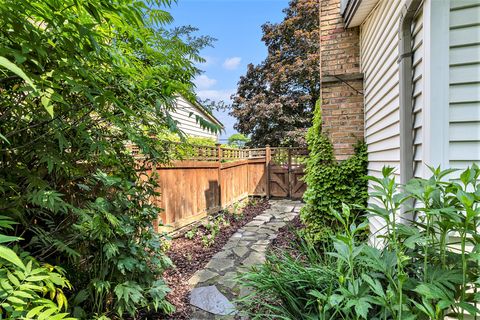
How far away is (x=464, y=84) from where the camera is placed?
166 cm

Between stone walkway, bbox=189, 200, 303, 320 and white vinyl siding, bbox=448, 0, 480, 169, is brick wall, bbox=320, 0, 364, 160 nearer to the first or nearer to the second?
stone walkway, bbox=189, 200, 303, 320

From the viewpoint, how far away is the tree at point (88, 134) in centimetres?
119

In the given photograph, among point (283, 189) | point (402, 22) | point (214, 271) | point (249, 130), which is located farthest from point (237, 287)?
point (249, 130)

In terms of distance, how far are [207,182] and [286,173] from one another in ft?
12.4

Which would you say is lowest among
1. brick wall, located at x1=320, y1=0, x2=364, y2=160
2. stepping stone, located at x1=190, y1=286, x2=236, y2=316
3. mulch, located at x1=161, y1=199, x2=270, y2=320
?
stepping stone, located at x1=190, y1=286, x2=236, y2=316

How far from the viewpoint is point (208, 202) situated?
226 inches

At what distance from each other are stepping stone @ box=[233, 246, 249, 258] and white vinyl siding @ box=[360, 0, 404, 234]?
1.96 metres

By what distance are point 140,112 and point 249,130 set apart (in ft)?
44.2

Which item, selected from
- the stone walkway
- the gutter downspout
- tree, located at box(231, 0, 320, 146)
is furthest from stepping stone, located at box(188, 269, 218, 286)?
tree, located at box(231, 0, 320, 146)

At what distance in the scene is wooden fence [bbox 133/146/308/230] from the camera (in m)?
4.32

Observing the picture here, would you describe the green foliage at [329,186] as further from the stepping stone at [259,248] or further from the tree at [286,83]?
the tree at [286,83]

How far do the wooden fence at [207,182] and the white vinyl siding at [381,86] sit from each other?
254 centimetres

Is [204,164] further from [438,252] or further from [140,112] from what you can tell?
[438,252]

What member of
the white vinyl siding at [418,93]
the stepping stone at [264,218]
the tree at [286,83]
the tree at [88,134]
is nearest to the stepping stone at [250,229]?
the stepping stone at [264,218]
